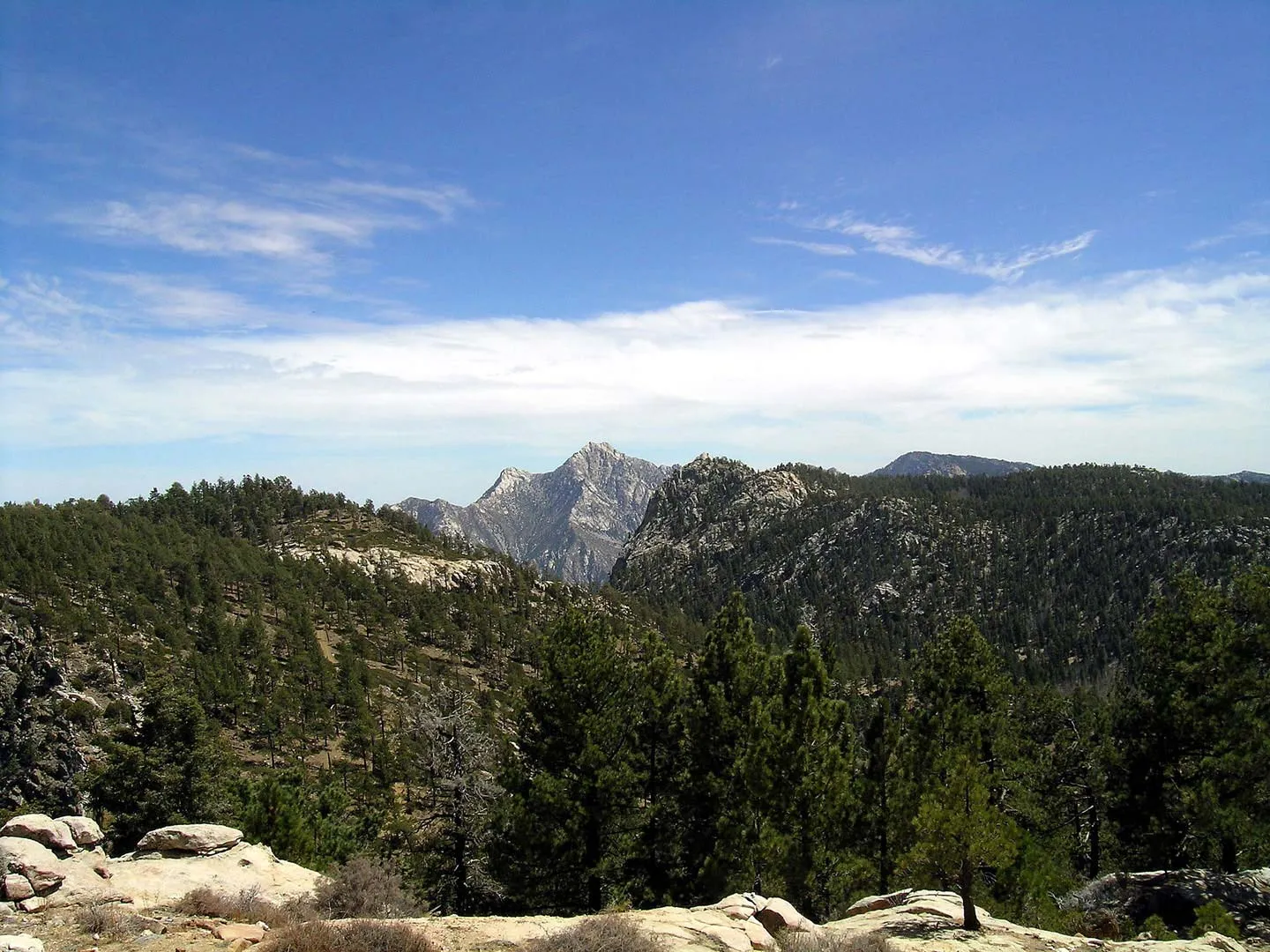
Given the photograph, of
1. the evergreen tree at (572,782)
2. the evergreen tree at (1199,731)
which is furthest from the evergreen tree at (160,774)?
the evergreen tree at (1199,731)

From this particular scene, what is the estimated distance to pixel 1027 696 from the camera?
34344 mm

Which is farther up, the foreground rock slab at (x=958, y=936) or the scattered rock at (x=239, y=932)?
the scattered rock at (x=239, y=932)

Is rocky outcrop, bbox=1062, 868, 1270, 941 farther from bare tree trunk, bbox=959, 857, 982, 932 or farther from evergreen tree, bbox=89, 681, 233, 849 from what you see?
evergreen tree, bbox=89, 681, 233, 849

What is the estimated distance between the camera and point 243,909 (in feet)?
45.2

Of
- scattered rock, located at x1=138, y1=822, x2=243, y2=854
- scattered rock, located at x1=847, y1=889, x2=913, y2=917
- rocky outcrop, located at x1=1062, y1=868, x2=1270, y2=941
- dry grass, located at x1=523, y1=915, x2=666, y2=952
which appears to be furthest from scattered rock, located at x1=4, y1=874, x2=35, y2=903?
rocky outcrop, located at x1=1062, y1=868, x2=1270, y2=941

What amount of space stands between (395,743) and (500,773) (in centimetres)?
4834

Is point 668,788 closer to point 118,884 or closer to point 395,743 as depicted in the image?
point 118,884

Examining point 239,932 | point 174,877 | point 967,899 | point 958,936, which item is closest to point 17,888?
point 174,877

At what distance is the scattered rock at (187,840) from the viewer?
61.0 ft

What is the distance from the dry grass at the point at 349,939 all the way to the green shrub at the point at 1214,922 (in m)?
15.7

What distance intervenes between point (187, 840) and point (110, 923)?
7.42 meters

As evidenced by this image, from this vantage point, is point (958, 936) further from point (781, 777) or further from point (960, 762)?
point (781, 777)

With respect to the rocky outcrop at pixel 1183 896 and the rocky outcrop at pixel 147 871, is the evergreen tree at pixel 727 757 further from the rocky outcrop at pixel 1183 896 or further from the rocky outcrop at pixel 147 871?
the rocky outcrop at pixel 147 871

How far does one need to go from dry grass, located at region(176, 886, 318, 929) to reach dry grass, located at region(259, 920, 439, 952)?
1852 mm
